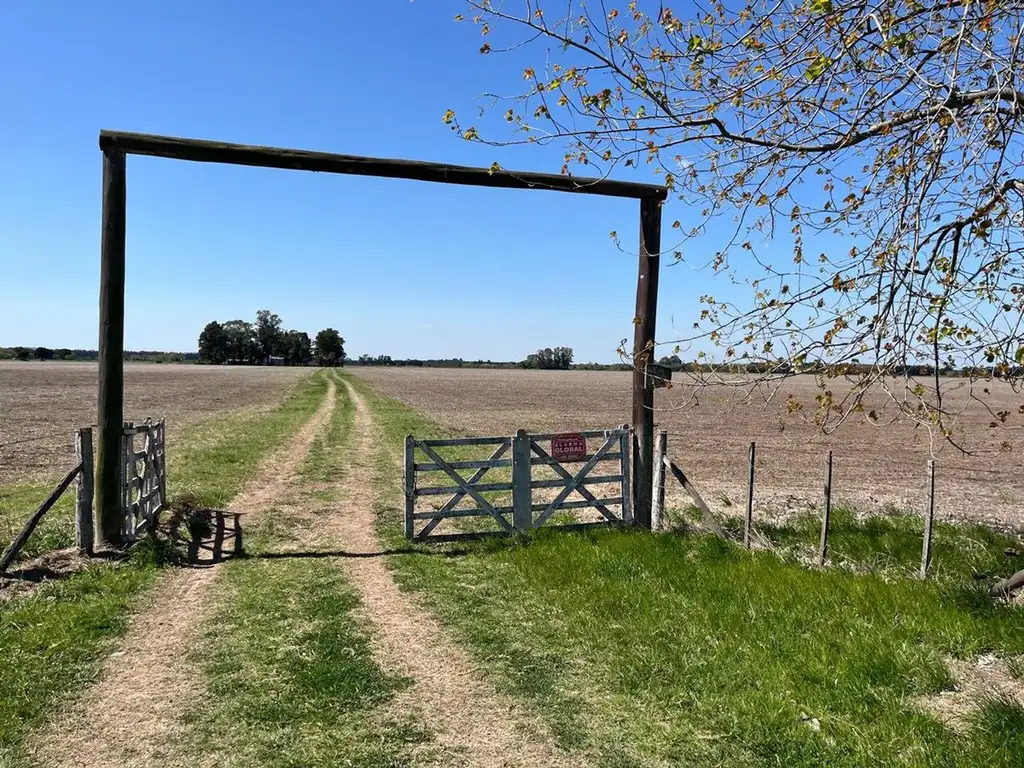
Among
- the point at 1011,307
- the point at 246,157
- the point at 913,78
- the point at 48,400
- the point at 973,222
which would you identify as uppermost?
the point at 246,157

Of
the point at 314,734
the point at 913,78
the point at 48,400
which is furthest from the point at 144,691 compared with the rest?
the point at 48,400

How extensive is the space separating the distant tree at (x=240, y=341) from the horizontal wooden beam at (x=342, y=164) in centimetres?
19805

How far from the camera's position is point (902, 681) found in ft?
15.7

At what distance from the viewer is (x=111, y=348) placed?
861 centimetres

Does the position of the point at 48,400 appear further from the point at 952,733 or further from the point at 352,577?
the point at 952,733

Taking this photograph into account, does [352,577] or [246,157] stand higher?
[246,157]

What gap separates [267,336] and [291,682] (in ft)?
666

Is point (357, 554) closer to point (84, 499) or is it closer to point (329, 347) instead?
point (84, 499)

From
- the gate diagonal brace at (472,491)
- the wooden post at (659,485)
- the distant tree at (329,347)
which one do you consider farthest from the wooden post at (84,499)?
the distant tree at (329,347)

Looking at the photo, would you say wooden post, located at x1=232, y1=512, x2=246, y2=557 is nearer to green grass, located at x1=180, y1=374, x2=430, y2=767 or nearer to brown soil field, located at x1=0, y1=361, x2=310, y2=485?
green grass, located at x1=180, y1=374, x2=430, y2=767

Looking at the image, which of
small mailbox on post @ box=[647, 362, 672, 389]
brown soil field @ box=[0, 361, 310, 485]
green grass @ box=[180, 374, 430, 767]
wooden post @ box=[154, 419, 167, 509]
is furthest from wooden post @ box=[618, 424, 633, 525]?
brown soil field @ box=[0, 361, 310, 485]

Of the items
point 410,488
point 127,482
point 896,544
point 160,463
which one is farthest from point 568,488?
point 160,463

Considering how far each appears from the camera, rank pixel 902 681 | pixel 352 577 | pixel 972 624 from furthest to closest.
A: pixel 352 577
pixel 972 624
pixel 902 681

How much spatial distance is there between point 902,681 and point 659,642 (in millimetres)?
1696
